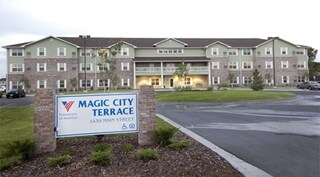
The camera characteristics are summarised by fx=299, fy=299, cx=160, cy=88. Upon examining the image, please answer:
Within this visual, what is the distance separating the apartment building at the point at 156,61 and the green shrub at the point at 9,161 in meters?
45.5

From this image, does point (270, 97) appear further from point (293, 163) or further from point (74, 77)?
point (74, 77)

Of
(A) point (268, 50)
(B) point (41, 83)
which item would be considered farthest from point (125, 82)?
(A) point (268, 50)

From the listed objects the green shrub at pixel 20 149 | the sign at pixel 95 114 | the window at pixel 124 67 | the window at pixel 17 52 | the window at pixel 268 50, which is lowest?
the green shrub at pixel 20 149

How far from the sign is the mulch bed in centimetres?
64

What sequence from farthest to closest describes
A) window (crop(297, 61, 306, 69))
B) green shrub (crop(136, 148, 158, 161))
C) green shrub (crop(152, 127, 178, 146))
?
window (crop(297, 61, 306, 69)), green shrub (crop(152, 127, 178, 146)), green shrub (crop(136, 148, 158, 161))

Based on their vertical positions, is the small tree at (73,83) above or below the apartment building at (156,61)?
below

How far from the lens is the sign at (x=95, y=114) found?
24.7 ft

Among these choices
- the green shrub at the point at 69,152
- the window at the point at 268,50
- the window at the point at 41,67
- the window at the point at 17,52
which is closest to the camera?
the green shrub at the point at 69,152

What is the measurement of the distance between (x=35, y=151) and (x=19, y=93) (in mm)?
37642

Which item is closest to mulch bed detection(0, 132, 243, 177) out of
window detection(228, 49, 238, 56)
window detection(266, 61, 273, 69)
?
window detection(228, 49, 238, 56)

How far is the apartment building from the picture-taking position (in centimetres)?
5509

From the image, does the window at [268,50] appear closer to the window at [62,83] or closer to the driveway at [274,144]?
the window at [62,83]

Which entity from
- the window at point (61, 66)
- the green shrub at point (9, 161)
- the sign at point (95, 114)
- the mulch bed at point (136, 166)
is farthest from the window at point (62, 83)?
the green shrub at point (9, 161)

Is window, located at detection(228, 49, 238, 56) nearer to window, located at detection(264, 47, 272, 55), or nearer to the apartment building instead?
the apartment building
